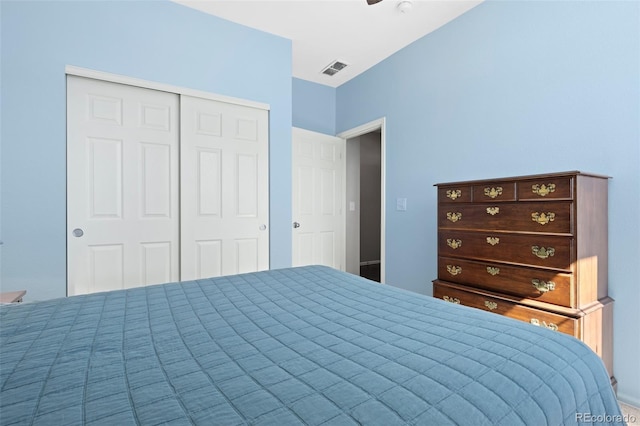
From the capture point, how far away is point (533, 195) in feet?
6.04

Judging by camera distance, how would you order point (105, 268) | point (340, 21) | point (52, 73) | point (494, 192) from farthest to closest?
point (340, 21)
point (105, 268)
point (52, 73)
point (494, 192)

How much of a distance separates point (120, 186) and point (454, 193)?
2698 millimetres

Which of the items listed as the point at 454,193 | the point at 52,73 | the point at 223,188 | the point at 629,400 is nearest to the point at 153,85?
the point at 52,73

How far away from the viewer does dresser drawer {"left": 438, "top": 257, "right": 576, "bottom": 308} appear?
1.72 meters

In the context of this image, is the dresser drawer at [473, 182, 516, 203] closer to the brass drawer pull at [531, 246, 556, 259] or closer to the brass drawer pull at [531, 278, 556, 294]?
the brass drawer pull at [531, 246, 556, 259]

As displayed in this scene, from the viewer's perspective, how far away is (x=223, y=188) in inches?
117

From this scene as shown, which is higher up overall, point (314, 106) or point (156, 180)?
point (314, 106)

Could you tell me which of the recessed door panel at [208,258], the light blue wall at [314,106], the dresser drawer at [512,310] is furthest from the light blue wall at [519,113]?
the recessed door panel at [208,258]

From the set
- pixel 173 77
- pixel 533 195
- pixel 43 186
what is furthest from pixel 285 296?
pixel 173 77

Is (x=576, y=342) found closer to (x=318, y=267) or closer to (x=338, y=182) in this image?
(x=318, y=267)

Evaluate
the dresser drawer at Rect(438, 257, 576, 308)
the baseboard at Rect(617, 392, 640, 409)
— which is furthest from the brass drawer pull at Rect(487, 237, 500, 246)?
the baseboard at Rect(617, 392, 640, 409)

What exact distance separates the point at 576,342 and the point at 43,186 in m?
3.12

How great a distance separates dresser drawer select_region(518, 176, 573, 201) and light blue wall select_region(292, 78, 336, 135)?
9.47ft

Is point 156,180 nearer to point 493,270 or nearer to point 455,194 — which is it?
point 455,194
